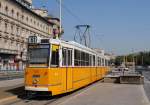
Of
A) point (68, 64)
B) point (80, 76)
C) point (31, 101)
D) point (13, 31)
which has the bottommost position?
point (31, 101)

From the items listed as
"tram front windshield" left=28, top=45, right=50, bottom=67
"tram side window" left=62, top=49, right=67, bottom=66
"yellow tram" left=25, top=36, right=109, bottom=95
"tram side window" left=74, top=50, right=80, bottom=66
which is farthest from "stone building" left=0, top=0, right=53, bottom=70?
"tram front windshield" left=28, top=45, right=50, bottom=67

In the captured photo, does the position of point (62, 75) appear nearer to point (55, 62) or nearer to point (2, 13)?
point (55, 62)

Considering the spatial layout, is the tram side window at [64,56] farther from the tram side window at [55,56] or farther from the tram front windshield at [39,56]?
the tram front windshield at [39,56]

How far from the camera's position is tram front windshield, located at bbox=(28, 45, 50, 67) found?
52.7 ft

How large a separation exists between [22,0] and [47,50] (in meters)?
68.5

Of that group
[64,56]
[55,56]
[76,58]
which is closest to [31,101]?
[55,56]

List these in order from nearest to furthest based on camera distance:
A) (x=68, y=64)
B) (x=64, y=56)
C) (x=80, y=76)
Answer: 1. (x=64, y=56)
2. (x=68, y=64)
3. (x=80, y=76)

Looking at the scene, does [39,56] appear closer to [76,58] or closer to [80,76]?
[76,58]

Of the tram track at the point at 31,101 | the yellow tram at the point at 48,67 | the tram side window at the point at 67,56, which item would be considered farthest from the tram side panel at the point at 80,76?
the tram track at the point at 31,101

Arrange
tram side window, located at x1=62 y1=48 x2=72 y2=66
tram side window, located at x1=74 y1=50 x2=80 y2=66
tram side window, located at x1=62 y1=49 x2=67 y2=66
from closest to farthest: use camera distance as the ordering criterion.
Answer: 1. tram side window, located at x1=62 y1=49 x2=67 y2=66
2. tram side window, located at x1=62 y1=48 x2=72 y2=66
3. tram side window, located at x1=74 y1=50 x2=80 y2=66

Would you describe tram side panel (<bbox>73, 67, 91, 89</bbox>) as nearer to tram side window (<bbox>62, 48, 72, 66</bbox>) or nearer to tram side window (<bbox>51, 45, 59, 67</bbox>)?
tram side window (<bbox>62, 48, 72, 66</bbox>)

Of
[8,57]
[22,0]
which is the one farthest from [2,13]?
[22,0]

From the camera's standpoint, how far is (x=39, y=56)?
16.2 m

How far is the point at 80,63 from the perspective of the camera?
21.0 m
